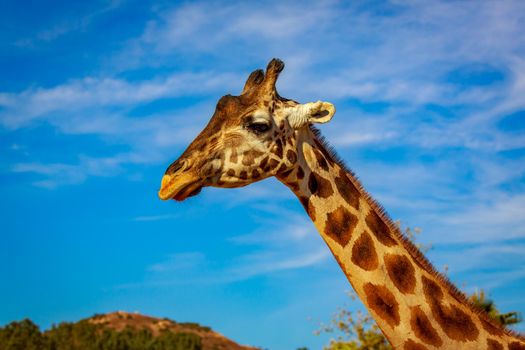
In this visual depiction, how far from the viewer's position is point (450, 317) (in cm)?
717

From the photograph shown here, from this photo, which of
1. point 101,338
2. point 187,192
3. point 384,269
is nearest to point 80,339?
point 101,338

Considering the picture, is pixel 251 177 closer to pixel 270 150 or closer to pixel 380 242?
pixel 270 150

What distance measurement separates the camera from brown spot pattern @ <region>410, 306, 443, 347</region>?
23.1 ft

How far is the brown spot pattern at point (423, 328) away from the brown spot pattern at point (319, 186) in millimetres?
1426

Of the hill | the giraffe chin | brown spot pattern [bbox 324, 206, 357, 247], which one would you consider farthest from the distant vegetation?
brown spot pattern [bbox 324, 206, 357, 247]

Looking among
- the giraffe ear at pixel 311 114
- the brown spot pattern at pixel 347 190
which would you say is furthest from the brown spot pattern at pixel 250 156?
the brown spot pattern at pixel 347 190

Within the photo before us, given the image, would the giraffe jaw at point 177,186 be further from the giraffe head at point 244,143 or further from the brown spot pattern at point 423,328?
the brown spot pattern at point 423,328

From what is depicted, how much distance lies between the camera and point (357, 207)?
24.9ft

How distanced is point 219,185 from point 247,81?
58.3 inches

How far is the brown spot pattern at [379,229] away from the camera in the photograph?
7.44 metres

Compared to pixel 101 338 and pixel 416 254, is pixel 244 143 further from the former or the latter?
pixel 101 338

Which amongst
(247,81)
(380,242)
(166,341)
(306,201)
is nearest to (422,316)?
(380,242)

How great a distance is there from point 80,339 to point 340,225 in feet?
138

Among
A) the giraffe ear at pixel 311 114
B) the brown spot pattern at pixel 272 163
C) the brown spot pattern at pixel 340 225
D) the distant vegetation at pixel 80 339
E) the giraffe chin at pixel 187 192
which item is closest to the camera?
the giraffe chin at pixel 187 192
